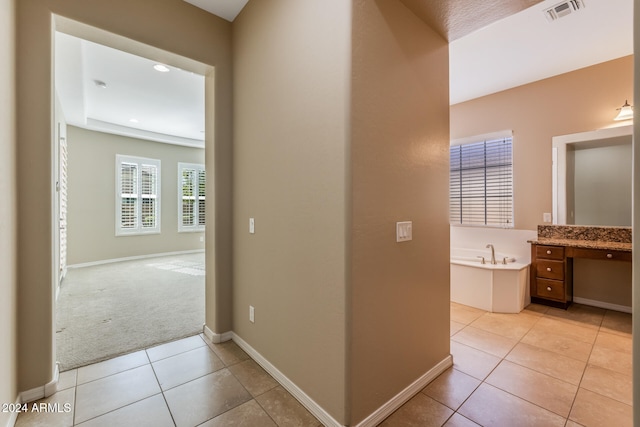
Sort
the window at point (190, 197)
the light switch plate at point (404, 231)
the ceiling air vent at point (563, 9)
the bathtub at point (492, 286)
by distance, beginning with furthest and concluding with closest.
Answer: the window at point (190, 197)
the bathtub at point (492, 286)
the ceiling air vent at point (563, 9)
the light switch plate at point (404, 231)

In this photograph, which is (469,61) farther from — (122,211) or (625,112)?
(122,211)

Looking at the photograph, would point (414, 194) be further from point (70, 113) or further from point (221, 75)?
point (70, 113)

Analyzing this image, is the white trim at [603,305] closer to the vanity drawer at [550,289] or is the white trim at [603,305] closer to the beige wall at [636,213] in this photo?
the vanity drawer at [550,289]

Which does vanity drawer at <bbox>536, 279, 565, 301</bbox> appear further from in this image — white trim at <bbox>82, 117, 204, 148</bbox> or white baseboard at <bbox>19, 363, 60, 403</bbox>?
white trim at <bbox>82, 117, 204, 148</bbox>

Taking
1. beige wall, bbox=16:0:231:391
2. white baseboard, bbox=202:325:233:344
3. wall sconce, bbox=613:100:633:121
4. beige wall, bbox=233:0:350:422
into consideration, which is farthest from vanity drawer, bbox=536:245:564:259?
beige wall, bbox=16:0:231:391

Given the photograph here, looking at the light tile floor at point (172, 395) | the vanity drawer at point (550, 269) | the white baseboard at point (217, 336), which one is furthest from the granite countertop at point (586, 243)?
the white baseboard at point (217, 336)

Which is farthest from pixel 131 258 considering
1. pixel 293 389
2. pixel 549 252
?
pixel 549 252

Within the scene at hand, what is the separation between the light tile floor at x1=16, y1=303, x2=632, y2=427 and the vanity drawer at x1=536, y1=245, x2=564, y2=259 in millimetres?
942

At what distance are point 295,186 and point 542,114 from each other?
12.5 feet

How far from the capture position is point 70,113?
4.94m

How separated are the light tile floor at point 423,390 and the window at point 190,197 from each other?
215 inches

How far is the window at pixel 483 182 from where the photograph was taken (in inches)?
160

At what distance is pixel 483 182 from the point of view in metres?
4.30

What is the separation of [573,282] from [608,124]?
1975mm
